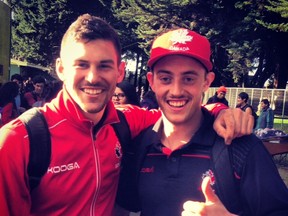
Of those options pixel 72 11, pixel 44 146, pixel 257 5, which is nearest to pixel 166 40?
pixel 44 146

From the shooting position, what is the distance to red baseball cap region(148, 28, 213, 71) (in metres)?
2.48

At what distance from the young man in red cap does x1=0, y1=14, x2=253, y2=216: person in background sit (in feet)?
0.51

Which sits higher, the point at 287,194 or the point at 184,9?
the point at 184,9

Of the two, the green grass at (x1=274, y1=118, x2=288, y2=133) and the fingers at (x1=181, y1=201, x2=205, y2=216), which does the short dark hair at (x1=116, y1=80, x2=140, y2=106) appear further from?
the green grass at (x1=274, y1=118, x2=288, y2=133)

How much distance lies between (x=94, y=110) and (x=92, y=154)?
0.30 m

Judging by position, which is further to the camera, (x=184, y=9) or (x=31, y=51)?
(x=31, y=51)

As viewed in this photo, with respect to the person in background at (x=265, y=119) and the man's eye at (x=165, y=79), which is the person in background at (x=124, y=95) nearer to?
the man's eye at (x=165, y=79)

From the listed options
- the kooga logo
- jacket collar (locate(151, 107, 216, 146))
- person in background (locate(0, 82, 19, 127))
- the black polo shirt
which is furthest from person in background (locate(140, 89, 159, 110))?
the kooga logo

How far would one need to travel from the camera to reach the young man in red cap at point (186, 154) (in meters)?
2.13

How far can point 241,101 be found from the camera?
11.1 m

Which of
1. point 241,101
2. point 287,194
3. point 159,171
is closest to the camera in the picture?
point 287,194

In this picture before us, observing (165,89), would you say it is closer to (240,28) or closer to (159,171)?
(159,171)

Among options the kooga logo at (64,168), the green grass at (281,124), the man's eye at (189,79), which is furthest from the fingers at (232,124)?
the green grass at (281,124)

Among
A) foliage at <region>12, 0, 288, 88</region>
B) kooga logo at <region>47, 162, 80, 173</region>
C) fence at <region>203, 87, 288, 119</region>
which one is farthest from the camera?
foliage at <region>12, 0, 288, 88</region>
